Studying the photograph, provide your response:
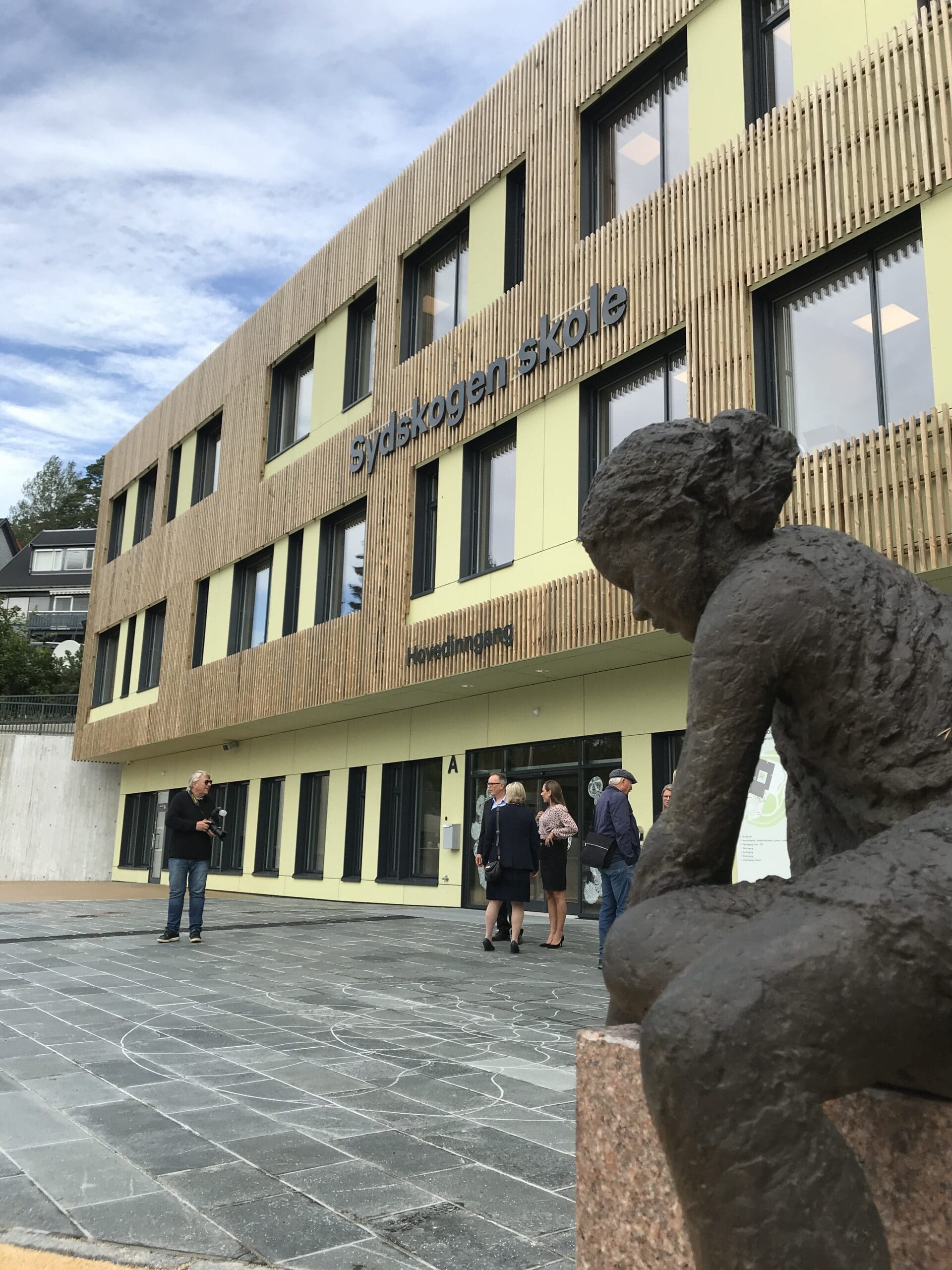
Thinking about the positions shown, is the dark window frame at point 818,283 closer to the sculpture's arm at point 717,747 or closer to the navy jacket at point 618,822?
the navy jacket at point 618,822

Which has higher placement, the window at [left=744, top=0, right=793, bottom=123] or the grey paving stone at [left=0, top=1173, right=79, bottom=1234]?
the window at [left=744, top=0, right=793, bottom=123]

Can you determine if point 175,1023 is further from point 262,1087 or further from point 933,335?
point 933,335

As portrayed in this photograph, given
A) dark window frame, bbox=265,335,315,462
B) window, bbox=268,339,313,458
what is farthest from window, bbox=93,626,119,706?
window, bbox=268,339,313,458

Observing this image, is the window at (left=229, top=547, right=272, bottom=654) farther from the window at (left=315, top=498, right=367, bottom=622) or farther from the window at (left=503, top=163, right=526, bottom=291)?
the window at (left=503, top=163, right=526, bottom=291)

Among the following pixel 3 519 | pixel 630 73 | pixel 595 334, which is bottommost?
pixel 595 334

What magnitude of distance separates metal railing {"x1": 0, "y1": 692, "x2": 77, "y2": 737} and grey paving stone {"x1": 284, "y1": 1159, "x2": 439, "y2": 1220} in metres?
31.4

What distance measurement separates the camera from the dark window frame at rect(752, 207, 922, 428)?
1109cm

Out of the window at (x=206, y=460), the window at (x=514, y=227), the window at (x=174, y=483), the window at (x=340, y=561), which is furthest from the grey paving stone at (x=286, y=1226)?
the window at (x=174, y=483)

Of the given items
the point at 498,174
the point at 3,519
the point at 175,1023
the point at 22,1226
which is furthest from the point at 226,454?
the point at 3,519

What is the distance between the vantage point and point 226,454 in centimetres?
2544

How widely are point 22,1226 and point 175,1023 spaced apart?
3.72m

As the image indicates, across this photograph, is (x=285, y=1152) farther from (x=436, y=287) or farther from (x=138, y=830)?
(x=138, y=830)

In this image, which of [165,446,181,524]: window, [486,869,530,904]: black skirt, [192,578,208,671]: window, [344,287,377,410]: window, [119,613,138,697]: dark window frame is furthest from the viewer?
[119,613,138,697]: dark window frame

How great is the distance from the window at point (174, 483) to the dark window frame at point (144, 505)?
1.52 meters
